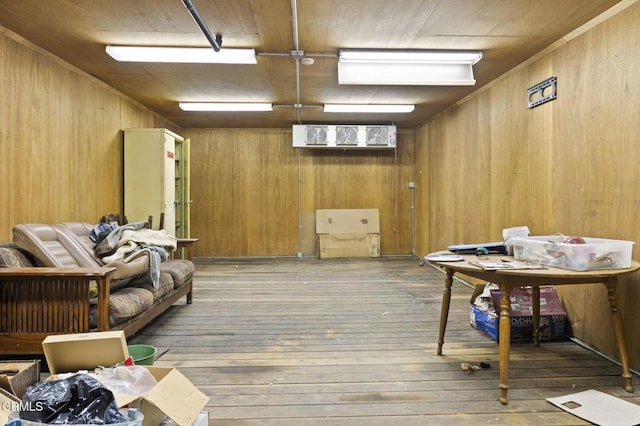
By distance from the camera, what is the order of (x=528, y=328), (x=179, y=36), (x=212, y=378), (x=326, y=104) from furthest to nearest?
(x=326, y=104), (x=179, y=36), (x=528, y=328), (x=212, y=378)

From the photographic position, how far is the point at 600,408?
188 cm

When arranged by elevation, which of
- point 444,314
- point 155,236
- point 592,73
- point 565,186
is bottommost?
point 444,314

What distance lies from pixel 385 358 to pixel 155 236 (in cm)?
238

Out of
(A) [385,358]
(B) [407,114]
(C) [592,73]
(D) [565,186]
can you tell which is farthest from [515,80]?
(A) [385,358]

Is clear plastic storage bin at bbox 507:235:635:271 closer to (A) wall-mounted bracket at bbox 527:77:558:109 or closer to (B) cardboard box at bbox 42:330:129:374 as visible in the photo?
(A) wall-mounted bracket at bbox 527:77:558:109

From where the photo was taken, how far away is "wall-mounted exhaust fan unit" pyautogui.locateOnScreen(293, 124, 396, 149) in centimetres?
639

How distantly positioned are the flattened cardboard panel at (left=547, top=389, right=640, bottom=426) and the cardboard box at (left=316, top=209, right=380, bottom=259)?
4960 mm

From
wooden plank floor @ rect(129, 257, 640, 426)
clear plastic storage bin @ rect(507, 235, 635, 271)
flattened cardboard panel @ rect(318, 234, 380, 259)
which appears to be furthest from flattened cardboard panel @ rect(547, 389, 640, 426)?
flattened cardboard panel @ rect(318, 234, 380, 259)

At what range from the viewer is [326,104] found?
17.3ft

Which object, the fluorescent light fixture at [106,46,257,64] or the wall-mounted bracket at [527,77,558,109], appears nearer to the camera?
the wall-mounted bracket at [527,77,558,109]

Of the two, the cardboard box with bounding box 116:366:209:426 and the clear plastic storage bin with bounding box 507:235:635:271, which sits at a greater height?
the clear plastic storage bin with bounding box 507:235:635:271

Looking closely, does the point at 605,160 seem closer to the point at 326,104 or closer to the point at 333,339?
the point at 333,339

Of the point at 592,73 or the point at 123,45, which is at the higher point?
the point at 123,45

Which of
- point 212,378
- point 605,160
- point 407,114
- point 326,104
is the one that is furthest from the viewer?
point 407,114
